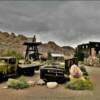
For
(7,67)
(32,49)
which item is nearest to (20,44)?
(32,49)

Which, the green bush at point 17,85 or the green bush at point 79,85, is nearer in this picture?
the green bush at point 79,85

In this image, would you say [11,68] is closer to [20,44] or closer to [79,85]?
[79,85]

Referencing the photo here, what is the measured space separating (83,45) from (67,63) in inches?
1943

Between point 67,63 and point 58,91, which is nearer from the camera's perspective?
point 58,91

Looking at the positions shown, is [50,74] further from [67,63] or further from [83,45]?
[83,45]

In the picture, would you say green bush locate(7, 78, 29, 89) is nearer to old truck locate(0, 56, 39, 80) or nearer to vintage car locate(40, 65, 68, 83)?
vintage car locate(40, 65, 68, 83)

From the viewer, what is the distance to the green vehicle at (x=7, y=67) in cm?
3031

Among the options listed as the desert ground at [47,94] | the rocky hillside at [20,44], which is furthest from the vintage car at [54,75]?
the rocky hillside at [20,44]

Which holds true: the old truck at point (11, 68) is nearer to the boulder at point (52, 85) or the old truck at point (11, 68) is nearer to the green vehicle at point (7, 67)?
the green vehicle at point (7, 67)

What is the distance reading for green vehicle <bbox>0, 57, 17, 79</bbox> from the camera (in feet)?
99.5

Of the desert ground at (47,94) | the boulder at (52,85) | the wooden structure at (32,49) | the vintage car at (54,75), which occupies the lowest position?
the desert ground at (47,94)

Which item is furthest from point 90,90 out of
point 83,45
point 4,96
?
point 83,45

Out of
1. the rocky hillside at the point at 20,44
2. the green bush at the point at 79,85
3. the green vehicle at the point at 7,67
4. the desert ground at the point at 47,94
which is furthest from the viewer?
the rocky hillside at the point at 20,44

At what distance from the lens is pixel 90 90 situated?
24.5m
